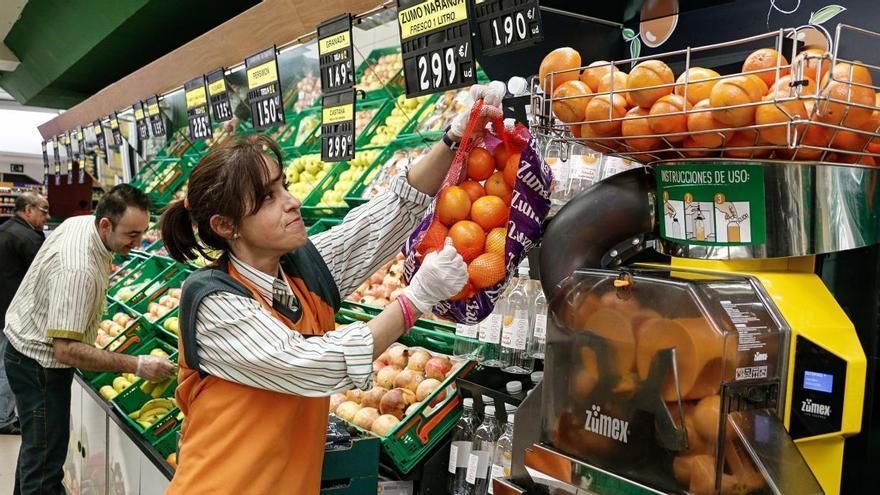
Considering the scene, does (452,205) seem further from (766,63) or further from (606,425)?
(766,63)

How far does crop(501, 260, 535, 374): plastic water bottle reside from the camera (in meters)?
2.49

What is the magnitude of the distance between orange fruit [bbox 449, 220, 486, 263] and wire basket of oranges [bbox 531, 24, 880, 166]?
272 mm

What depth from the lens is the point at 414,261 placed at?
1.76 m

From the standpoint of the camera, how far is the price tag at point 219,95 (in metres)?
4.76

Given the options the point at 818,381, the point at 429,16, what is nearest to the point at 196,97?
the point at 429,16

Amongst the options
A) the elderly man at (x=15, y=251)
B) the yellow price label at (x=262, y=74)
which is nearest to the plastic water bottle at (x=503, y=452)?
the yellow price label at (x=262, y=74)

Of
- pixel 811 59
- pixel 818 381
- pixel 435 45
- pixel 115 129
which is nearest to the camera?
pixel 811 59

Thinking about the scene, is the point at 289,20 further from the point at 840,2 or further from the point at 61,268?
the point at 840,2

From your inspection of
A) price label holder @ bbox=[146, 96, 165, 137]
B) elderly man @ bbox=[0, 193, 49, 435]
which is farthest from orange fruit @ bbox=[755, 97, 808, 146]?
elderly man @ bbox=[0, 193, 49, 435]

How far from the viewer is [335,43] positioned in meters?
3.30

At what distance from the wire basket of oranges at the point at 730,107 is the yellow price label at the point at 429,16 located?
904 mm

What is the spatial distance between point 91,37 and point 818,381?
26.9 ft

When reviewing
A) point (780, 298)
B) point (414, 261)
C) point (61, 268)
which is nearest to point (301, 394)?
point (414, 261)

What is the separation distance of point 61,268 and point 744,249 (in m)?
3.47
